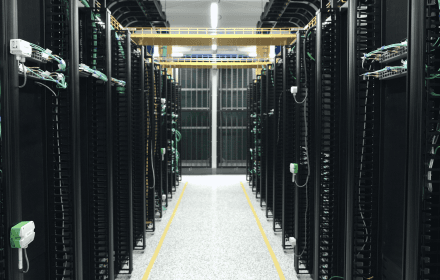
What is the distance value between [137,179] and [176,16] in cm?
793

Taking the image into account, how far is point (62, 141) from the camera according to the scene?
8.76 ft

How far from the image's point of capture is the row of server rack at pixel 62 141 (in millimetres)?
1774

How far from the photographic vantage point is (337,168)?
342cm

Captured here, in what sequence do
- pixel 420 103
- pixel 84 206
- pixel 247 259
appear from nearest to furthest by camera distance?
1. pixel 420 103
2. pixel 84 206
3. pixel 247 259

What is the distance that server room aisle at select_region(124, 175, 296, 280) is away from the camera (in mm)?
4422

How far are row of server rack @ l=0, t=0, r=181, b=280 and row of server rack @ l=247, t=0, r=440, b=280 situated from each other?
2.07 metres

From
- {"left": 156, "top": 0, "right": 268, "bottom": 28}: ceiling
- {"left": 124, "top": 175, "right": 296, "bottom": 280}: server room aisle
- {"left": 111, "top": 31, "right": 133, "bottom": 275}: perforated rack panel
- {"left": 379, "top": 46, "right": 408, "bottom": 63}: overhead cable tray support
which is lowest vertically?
{"left": 124, "top": 175, "right": 296, "bottom": 280}: server room aisle

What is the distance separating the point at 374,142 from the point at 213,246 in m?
3.49

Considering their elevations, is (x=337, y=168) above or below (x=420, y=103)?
below

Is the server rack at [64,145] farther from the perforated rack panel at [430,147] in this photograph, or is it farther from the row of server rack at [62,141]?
the perforated rack panel at [430,147]

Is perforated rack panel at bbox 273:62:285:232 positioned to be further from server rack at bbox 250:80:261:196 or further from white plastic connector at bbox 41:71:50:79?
white plastic connector at bbox 41:71:50:79

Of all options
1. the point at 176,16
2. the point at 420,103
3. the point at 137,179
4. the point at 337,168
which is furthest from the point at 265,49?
the point at 420,103

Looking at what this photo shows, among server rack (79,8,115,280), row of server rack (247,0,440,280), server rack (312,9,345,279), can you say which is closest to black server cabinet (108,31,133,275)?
server rack (79,8,115,280)

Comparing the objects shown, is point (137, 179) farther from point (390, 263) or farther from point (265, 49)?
point (265, 49)
